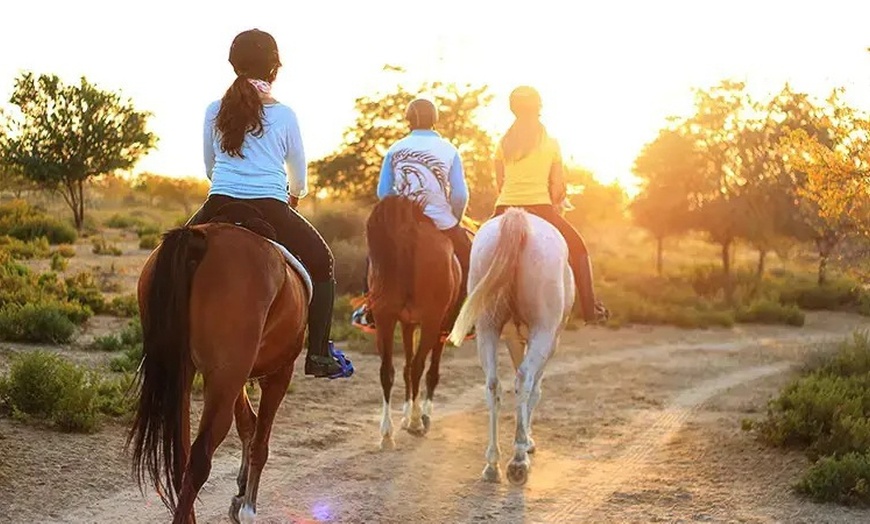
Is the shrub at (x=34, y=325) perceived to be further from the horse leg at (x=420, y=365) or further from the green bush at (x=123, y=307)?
the horse leg at (x=420, y=365)

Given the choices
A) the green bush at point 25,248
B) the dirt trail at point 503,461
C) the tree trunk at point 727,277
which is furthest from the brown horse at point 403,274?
the tree trunk at point 727,277

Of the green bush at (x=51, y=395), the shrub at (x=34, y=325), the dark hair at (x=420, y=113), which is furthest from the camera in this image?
the shrub at (x=34, y=325)

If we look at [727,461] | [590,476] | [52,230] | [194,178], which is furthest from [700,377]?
[194,178]

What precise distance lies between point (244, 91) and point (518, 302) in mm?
3197

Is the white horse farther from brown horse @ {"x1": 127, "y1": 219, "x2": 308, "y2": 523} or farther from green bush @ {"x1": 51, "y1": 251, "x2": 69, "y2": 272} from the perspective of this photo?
green bush @ {"x1": 51, "y1": 251, "x2": 69, "y2": 272}

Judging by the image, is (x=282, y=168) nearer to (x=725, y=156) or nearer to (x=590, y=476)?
(x=590, y=476)

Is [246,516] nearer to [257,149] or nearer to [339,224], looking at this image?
[257,149]

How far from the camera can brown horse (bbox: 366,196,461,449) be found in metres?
8.56

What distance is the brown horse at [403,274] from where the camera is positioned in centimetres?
856

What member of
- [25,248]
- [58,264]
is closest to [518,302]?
[58,264]

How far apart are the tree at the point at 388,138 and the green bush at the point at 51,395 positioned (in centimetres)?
2509

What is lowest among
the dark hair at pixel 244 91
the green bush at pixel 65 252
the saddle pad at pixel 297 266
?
the green bush at pixel 65 252

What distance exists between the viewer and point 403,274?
28.2 feet

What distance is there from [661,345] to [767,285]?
59.6ft
